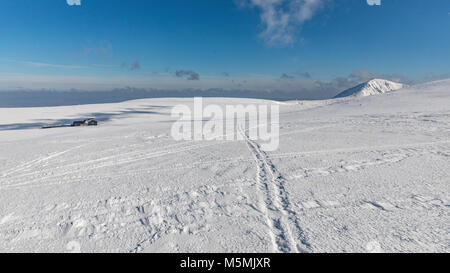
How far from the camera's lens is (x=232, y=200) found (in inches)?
211

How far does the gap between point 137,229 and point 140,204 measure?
1.06 meters

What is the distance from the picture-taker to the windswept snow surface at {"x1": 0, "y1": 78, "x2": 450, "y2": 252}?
12.7 ft

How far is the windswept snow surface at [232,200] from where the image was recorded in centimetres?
387

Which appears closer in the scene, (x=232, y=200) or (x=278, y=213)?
(x=278, y=213)

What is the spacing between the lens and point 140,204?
5.29m
